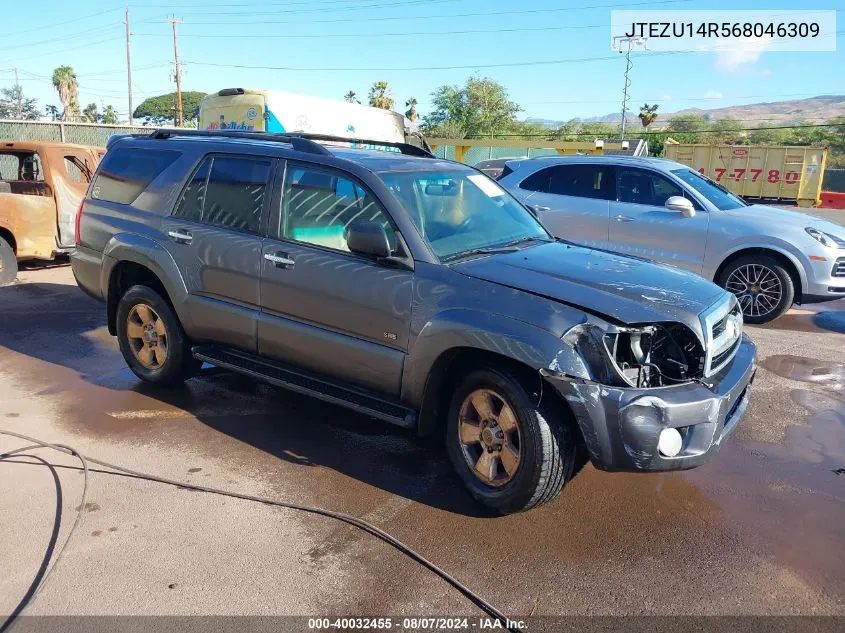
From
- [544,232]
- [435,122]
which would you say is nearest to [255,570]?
[544,232]

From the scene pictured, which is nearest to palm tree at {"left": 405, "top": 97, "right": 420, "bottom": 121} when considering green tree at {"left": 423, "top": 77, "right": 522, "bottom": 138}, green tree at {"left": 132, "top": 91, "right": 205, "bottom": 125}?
green tree at {"left": 423, "top": 77, "right": 522, "bottom": 138}

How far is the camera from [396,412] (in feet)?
13.0

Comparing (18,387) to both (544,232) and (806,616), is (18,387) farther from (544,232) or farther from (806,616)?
(806,616)

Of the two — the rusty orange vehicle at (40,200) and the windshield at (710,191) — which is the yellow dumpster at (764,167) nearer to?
the windshield at (710,191)

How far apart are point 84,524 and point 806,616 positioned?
3365 mm

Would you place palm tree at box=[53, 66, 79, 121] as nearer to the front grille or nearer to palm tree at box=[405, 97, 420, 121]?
palm tree at box=[405, 97, 420, 121]

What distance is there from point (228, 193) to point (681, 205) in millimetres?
5022

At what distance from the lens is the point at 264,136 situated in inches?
198

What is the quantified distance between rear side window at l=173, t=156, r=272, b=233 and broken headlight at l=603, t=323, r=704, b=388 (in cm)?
251

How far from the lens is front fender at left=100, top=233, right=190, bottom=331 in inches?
198

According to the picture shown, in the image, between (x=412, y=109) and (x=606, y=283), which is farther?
(x=412, y=109)

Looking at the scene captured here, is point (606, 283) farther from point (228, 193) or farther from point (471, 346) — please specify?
point (228, 193)

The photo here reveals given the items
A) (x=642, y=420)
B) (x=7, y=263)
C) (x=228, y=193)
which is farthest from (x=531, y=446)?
(x=7, y=263)

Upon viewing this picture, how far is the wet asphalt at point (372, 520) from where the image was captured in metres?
3.05
